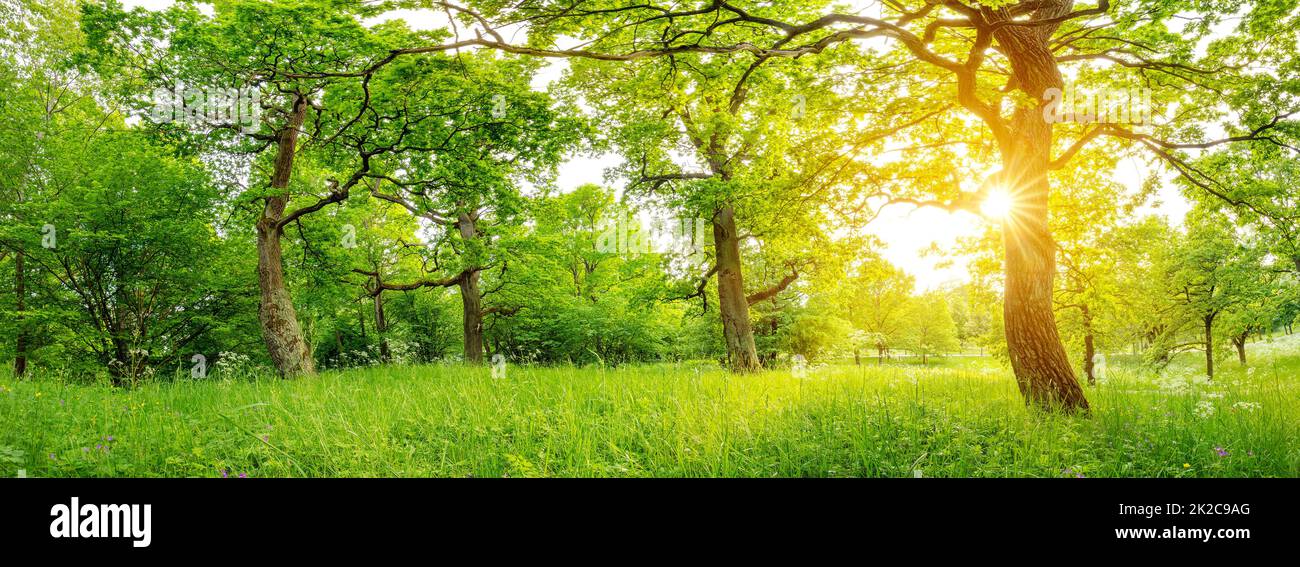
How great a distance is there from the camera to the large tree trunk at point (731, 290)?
13.3 m

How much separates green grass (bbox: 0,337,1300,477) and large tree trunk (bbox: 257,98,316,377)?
381 centimetres

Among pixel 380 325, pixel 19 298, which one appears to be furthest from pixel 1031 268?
pixel 19 298

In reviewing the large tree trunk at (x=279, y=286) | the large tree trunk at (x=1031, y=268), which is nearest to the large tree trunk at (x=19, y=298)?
the large tree trunk at (x=279, y=286)

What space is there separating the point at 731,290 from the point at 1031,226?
24.0 feet

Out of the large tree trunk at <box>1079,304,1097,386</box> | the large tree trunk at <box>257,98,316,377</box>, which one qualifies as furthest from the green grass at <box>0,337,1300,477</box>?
the large tree trunk at <box>1079,304,1097,386</box>

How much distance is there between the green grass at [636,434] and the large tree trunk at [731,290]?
651 centimetres

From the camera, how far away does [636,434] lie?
4.73 metres

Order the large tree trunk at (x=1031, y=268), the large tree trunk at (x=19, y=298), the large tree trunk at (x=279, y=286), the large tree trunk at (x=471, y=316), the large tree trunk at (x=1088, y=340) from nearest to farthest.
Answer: the large tree trunk at (x=1031, y=268) → the large tree trunk at (x=279, y=286) → the large tree trunk at (x=19, y=298) → the large tree trunk at (x=1088, y=340) → the large tree trunk at (x=471, y=316)

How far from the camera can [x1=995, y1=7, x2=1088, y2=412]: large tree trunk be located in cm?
670

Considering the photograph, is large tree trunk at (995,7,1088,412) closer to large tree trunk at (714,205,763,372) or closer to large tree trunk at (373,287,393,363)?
large tree trunk at (714,205,763,372)

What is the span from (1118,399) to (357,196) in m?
16.5

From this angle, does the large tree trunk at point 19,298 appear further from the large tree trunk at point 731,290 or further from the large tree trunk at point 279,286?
the large tree trunk at point 731,290

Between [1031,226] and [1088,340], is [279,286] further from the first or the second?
[1088,340]
